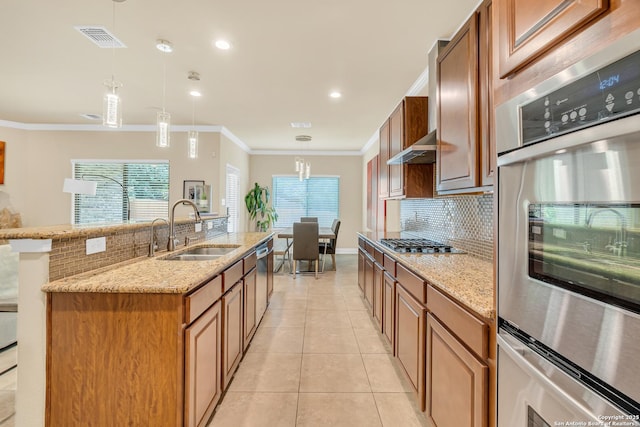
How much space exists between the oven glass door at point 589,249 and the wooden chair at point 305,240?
4400mm

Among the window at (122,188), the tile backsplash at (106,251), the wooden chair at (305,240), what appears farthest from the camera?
the window at (122,188)

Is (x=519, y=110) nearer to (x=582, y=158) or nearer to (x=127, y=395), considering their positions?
(x=582, y=158)

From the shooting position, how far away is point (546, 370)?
0.76m

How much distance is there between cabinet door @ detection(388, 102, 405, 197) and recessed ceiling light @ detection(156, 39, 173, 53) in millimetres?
2313

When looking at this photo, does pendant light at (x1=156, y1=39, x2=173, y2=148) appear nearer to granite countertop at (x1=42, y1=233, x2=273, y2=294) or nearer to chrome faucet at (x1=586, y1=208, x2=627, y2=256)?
granite countertop at (x1=42, y1=233, x2=273, y2=294)

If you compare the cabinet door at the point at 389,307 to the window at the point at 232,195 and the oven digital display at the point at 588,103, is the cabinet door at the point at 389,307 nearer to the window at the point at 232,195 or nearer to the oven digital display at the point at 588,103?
the oven digital display at the point at 588,103

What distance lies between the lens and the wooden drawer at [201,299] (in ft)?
4.62

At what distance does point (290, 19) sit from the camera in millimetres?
2434

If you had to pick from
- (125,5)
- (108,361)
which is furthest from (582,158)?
(125,5)

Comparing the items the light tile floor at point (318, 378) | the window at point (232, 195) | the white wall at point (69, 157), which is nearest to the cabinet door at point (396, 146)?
the light tile floor at point (318, 378)

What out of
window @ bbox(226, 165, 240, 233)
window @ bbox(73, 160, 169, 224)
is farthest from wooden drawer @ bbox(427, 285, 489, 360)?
window @ bbox(73, 160, 169, 224)

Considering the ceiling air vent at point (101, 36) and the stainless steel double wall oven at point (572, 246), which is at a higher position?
the ceiling air vent at point (101, 36)

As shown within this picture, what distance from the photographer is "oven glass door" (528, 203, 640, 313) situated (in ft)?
1.89

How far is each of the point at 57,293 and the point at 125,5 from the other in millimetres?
2184
